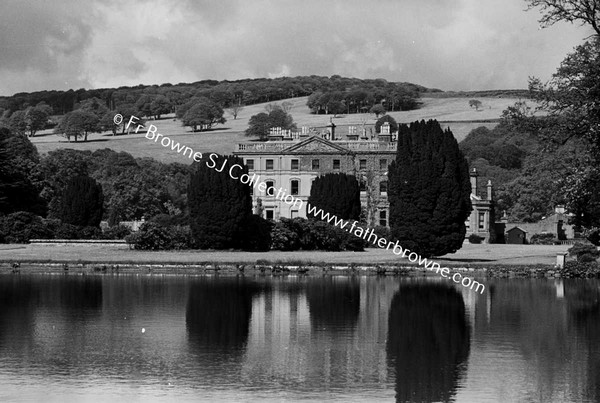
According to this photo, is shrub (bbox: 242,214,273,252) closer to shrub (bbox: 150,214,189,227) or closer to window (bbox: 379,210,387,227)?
shrub (bbox: 150,214,189,227)

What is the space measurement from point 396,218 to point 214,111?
10464cm

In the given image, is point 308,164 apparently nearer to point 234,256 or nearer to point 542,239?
point 542,239

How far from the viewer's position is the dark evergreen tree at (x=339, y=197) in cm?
7319

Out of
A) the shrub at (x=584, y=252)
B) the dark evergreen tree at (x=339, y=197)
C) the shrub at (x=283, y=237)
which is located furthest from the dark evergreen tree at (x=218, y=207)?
the shrub at (x=584, y=252)

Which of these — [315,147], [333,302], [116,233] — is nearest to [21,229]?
[116,233]

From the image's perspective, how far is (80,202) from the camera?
70062 mm

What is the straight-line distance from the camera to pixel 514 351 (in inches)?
973

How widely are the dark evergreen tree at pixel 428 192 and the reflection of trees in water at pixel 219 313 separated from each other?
12.6m

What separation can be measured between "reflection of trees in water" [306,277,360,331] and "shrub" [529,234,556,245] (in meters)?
38.4

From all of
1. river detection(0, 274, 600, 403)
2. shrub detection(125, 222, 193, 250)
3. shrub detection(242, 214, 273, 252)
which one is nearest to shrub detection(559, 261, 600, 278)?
river detection(0, 274, 600, 403)

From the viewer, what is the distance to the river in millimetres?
19703

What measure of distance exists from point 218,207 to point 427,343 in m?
35.2

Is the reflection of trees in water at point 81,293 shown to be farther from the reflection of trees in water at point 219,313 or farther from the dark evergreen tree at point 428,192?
the dark evergreen tree at point 428,192

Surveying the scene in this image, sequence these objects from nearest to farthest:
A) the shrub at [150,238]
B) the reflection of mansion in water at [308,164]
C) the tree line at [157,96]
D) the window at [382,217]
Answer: the shrub at [150,238]
the window at [382,217]
the reflection of mansion in water at [308,164]
the tree line at [157,96]
